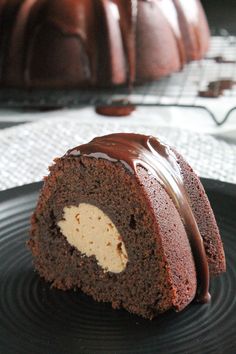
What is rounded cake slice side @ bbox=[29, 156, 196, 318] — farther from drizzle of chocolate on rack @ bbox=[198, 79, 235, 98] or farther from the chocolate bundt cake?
drizzle of chocolate on rack @ bbox=[198, 79, 235, 98]

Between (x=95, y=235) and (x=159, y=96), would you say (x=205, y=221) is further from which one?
(x=159, y=96)

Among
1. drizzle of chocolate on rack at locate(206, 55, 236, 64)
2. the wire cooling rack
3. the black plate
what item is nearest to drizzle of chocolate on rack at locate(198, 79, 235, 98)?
the wire cooling rack

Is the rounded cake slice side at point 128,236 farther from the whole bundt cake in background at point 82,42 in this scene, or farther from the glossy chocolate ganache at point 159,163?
the whole bundt cake in background at point 82,42

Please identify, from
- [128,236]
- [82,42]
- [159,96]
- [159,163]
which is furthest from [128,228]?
[159,96]

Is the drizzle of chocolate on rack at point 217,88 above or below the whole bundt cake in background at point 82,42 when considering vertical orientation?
below

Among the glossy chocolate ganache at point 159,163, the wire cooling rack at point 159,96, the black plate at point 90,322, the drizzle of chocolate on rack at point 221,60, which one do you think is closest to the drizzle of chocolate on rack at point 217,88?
the wire cooling rack at point 159,96

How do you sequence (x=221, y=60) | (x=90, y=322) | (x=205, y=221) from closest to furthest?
(x=90, y=322) < (x=205, y=221) < (x=221, y=60)
